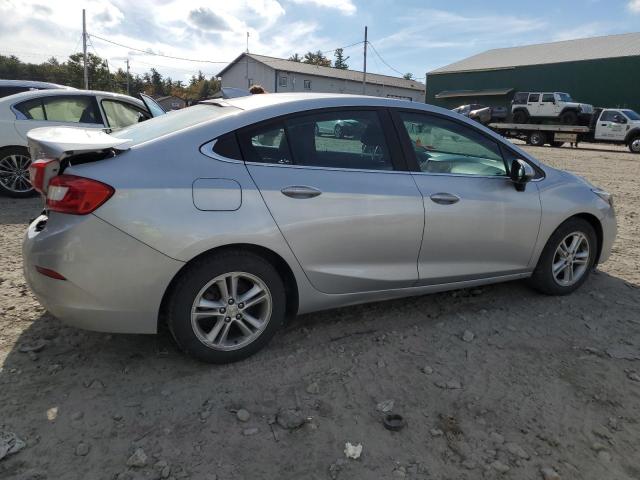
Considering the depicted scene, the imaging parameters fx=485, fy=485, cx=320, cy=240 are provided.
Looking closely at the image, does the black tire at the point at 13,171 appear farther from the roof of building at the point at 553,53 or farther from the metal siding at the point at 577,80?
the roof of building at the point at 553,53

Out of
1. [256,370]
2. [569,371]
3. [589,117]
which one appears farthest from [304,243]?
[589,117]

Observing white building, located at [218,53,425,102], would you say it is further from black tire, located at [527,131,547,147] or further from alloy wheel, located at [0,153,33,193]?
alloy wheel, located at [0,153,33,193]

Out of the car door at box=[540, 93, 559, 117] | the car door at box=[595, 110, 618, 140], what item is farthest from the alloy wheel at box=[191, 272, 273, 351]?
the car door at box=[540, 93, 559, 117]

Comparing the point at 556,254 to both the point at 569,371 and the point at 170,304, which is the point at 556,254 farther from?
the point at 170,304

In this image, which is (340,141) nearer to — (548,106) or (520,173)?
(520,173)

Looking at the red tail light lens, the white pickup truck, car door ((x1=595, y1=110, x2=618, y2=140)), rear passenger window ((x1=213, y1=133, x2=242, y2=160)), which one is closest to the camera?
the red tail light lens

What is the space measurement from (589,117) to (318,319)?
26.5 m

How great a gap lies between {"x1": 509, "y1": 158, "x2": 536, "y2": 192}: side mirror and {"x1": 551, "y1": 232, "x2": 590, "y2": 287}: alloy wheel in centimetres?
72

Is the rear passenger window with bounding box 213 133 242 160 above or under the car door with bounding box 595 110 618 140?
under

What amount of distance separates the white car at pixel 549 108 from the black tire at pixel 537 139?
163cm

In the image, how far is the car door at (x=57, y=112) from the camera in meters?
6.86

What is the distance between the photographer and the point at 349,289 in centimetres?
311

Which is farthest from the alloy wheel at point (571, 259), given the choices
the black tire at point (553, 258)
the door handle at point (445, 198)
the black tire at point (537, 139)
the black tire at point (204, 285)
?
the black tire at point (537, 139)

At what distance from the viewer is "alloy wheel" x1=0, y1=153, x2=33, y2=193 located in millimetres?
6902
